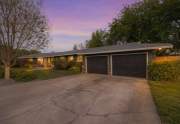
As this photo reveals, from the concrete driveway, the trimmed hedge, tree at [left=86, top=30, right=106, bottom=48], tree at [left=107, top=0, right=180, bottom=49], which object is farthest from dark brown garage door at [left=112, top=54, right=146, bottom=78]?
tree at [left=86, top=30, right=106, bottom=48]

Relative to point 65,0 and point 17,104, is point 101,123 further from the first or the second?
point 65,0

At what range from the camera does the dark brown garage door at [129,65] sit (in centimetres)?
1541

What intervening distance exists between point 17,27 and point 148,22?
1934cm

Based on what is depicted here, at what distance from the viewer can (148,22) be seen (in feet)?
89.1

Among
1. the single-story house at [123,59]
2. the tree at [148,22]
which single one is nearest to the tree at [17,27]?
the single-story house at [123,59]

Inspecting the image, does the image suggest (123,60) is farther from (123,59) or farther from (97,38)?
(97,38)

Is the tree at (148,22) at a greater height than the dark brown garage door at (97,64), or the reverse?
the tree at (148,22)

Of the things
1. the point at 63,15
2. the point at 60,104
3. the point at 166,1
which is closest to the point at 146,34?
the point at 166,1

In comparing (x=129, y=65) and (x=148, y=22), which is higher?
(x=148, y=22)

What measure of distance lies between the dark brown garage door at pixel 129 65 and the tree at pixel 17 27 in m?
8.08

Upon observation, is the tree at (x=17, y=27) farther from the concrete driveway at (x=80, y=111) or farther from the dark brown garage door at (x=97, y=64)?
the concrete driveway at (x=80, y=111)

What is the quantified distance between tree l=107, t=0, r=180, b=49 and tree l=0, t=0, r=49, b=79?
15.9 meters

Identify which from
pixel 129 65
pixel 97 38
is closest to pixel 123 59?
pixel 129 65

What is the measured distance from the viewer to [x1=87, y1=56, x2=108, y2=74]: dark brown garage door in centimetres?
1917
